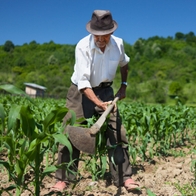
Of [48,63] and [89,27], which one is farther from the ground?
[48,63]

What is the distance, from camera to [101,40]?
2838 mm

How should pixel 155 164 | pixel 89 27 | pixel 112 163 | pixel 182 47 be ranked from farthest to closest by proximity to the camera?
pixel 182 47 < pixel 155 164 < pixel 112 163 < pixel 89 27

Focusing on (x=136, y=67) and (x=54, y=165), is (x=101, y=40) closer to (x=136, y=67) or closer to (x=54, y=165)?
(x=54, y=165)

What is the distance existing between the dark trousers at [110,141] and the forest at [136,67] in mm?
41748

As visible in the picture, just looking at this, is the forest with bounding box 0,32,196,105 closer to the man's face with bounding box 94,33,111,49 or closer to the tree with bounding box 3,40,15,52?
the tree with bounding box 3,40,15,52

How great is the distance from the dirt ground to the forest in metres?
41.0

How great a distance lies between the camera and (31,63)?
251 feet

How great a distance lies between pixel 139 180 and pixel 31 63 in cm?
7562

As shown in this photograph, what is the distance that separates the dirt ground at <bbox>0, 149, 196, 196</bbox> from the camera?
9.41 feet

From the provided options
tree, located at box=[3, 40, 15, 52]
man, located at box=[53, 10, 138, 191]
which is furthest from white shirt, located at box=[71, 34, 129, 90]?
tree, located at box=[3, 40, 15, 52]

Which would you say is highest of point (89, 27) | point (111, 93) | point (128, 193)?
point (89, 27)

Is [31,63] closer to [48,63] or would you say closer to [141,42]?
[48,63]

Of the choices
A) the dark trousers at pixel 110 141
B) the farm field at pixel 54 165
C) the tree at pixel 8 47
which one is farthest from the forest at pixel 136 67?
the dark trousers at pixel 110 141

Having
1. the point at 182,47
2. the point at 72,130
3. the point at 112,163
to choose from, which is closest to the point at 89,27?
the point at 72,130
